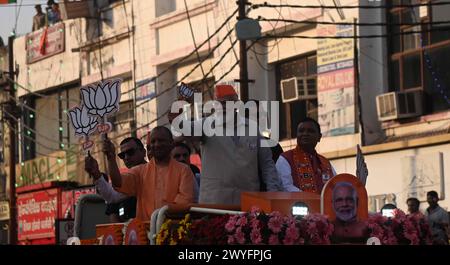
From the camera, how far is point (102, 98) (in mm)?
10672

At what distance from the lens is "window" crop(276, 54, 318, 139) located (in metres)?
26.5

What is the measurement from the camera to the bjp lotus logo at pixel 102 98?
10617mm

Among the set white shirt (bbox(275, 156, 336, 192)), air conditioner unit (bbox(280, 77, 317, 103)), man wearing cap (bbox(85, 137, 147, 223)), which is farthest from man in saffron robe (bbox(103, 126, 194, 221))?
air conditioner unit (bbox(280, 77, 317, 103))

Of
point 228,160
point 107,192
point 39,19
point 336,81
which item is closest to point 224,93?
point 228,160

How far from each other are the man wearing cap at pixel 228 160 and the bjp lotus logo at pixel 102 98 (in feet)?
2.96

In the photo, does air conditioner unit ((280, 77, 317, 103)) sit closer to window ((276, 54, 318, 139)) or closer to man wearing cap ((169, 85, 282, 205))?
window ((276, 54, 318, 139))

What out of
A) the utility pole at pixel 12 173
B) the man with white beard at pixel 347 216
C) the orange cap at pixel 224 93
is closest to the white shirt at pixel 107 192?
the orange cap at pixel 224 93

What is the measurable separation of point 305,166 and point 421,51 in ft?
44.9

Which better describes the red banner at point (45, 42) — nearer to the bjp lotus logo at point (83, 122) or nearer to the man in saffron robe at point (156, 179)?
the bjp lotus logo at point (83, 122)

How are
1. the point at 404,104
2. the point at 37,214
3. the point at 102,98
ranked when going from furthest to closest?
the point at 37,214, the point at 404,104, the point at 102,98

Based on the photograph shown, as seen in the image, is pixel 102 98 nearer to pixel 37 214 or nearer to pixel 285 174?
pixel 285 174

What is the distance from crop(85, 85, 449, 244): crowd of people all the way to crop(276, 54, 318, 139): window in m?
15.2
